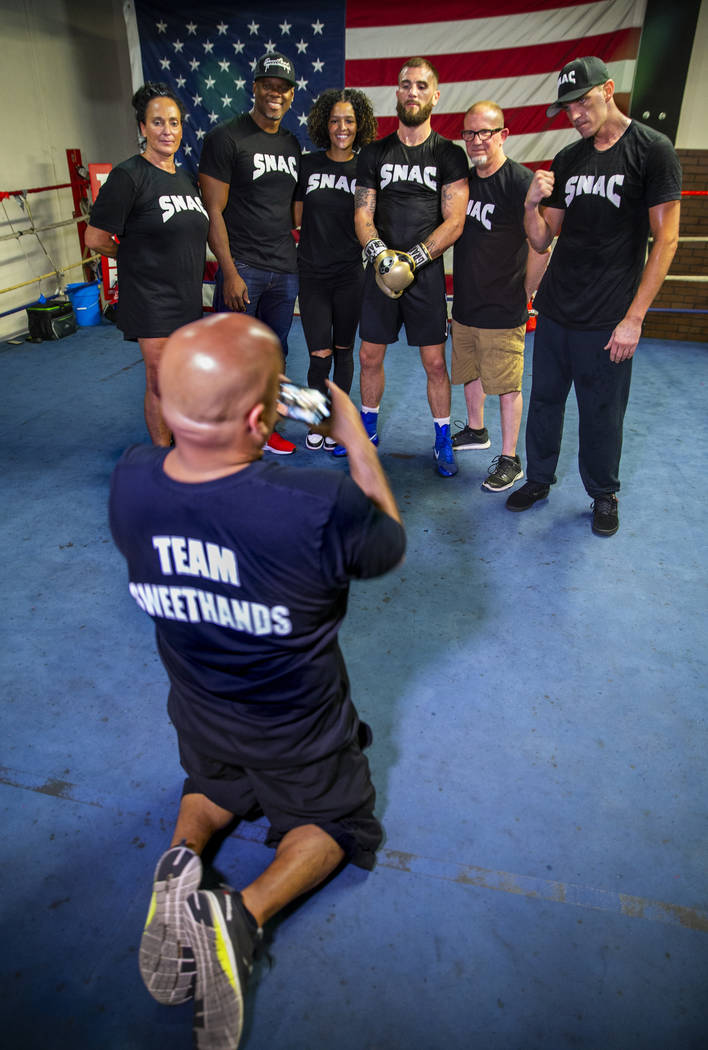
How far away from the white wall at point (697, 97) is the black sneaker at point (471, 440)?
362cm

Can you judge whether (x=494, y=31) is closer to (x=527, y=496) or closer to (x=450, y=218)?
(x=450, y=218)

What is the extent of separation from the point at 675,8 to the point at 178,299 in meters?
4.78

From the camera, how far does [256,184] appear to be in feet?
11.5

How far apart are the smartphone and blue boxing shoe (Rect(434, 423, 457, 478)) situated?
2.24 metres

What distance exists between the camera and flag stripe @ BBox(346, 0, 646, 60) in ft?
18.0

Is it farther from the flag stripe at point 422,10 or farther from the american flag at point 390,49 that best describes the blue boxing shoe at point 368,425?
the flag stripe at point 422,10

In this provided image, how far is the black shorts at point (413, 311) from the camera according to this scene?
3.45 m

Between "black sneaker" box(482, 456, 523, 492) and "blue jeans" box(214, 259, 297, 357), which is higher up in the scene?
"blue jeans" box(214, 259, 297, 357)

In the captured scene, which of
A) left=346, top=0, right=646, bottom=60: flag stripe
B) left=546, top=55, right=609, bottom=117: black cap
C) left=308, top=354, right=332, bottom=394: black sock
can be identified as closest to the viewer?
left=546, top=55, right=609, bottom=117: black cap

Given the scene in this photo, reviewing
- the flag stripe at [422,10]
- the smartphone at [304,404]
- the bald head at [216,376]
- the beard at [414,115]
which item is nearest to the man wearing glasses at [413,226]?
the beard at [414,115]

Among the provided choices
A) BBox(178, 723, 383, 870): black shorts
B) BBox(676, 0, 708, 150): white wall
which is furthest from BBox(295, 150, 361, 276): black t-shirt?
BBox(676, 0, 708, 150): white wall

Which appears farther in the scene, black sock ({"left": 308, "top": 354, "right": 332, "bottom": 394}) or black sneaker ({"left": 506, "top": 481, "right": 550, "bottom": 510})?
black sock ({"left": 308, "top": 354, "right": 332, "bottom": 394})

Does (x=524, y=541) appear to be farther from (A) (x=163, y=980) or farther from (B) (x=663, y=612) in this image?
(A) (x=163, y=980)

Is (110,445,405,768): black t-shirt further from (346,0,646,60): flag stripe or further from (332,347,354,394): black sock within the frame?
(346,0,646,60): flag stripe
